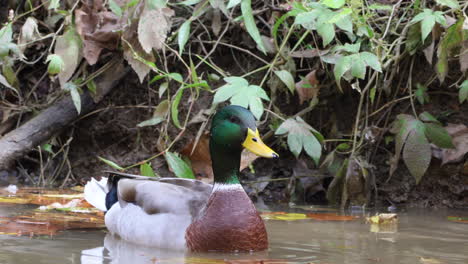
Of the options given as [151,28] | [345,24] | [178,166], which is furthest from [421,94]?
[151,28]

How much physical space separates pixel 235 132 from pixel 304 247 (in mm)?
765

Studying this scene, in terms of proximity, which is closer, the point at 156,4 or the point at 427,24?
the point at 427,24

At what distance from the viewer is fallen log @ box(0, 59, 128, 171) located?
6.78 m

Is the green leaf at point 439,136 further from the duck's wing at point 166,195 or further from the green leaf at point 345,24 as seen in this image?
the duck's wing at point 166,195

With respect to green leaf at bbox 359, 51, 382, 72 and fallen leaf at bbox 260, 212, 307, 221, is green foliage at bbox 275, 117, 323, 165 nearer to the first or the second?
fallen leaf at bbox 260, 212, 307, 221

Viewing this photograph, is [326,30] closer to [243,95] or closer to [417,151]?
[243,95]

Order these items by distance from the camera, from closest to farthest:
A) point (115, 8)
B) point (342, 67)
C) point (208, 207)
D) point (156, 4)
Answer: point (208, 207), point (342, 67), point (156, 4), point (115, 8)

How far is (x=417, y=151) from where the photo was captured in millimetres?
5688

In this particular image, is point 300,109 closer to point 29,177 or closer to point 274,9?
point 274,9

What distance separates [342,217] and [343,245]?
1147mm

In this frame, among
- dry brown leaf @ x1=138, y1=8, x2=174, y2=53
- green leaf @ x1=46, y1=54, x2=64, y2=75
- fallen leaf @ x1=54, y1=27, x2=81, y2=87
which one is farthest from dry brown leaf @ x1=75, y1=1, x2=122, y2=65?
dry brown leaf @ x1=138, y1=8, x2=174, y2=53

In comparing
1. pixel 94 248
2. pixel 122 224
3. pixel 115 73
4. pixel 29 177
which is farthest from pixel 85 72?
pixel 94 248

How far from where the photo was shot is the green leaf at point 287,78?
19.4 feet

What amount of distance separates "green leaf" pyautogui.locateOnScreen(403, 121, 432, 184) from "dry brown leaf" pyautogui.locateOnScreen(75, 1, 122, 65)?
2.41 metres
